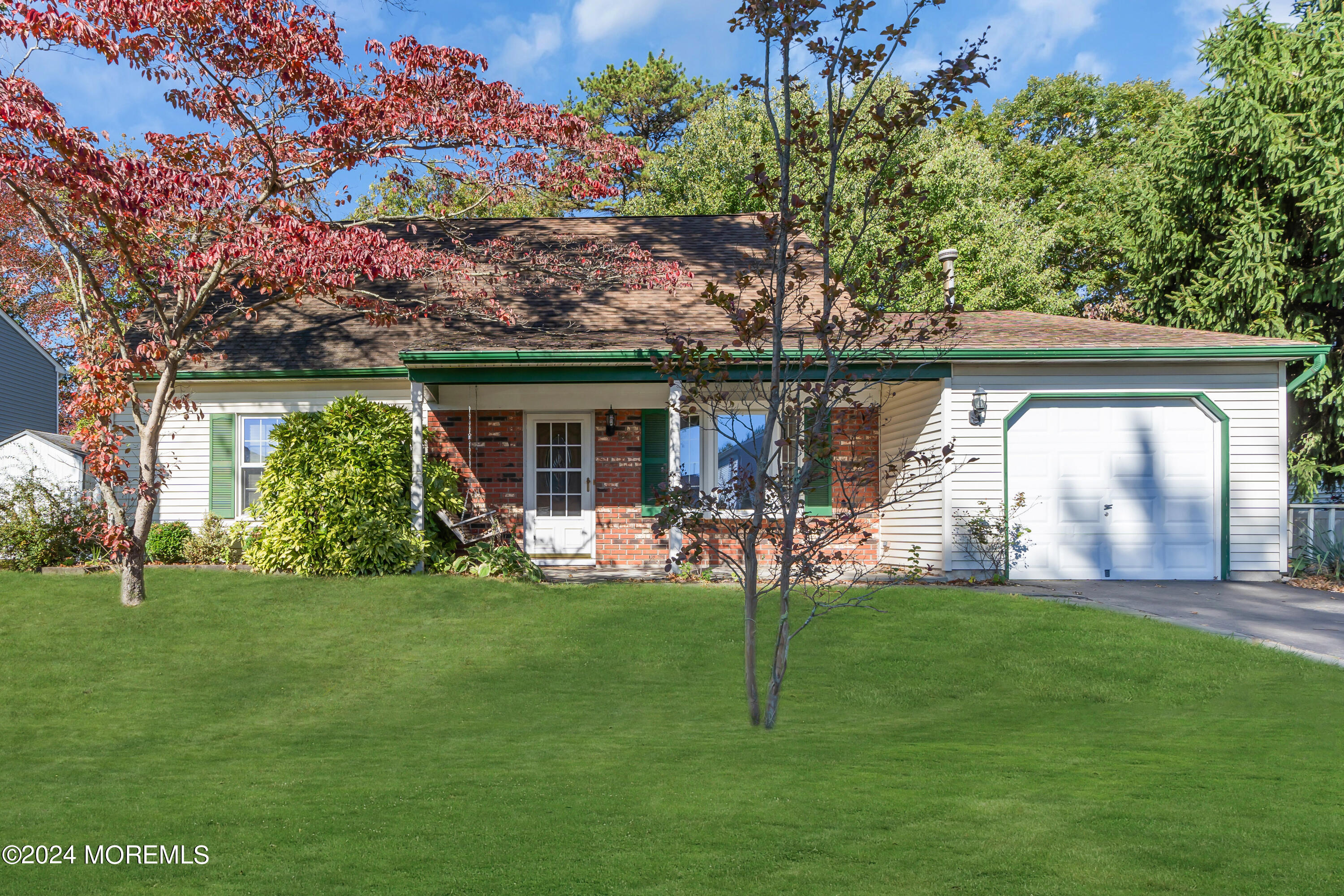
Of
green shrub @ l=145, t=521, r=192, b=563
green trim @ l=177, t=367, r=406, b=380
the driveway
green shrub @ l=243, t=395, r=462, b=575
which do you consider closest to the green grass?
the driveway

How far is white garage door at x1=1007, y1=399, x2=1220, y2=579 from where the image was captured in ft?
39.1

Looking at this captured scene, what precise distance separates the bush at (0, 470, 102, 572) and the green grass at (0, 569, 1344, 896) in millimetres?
1451

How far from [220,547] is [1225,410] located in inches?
531

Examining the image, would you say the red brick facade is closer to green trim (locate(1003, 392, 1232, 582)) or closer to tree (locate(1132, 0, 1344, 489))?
green trim (locate(1003, 392, 1232, 582))

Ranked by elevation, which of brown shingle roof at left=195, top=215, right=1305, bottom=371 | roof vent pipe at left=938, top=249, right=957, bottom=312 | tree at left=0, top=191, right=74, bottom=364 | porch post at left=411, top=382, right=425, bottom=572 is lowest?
porch post at left=411, top=382, right=425, bottom=572

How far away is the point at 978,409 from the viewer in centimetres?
1184

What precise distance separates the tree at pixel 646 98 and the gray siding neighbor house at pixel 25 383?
55.1ft

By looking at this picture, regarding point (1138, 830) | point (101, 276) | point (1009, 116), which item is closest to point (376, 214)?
point (101, 276)

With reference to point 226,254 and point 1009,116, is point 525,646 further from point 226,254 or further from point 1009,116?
point 1009,116

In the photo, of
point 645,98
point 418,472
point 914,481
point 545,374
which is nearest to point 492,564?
point 418,472

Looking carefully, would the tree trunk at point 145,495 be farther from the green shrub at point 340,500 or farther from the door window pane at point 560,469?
the door window pane at point 560,469

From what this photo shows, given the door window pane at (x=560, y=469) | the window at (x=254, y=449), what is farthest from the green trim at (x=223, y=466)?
the door window pane at (x=560, y=469)

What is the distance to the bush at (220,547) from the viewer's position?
1261 centimetres

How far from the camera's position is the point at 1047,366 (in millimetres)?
11945
